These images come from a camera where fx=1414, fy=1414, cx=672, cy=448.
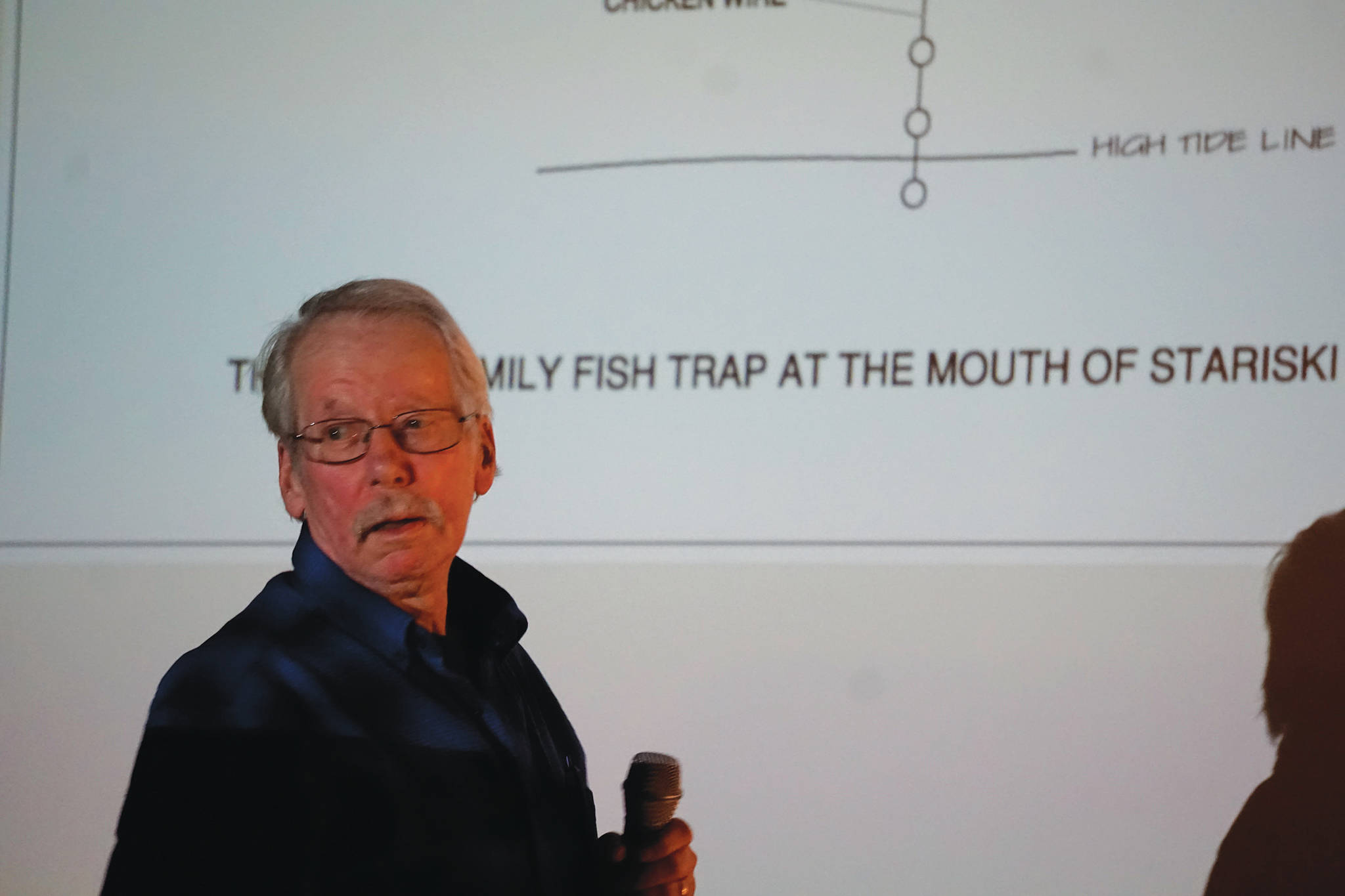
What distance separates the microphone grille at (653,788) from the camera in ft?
5.13

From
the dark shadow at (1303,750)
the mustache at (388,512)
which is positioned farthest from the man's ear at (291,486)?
the dark shadow at (1303,750)

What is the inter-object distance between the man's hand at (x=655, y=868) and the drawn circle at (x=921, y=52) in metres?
1.41

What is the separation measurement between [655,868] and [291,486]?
0.70 m

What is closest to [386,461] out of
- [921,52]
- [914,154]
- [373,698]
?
[373,698]

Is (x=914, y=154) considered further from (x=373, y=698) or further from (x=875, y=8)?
(x=373, y=698)

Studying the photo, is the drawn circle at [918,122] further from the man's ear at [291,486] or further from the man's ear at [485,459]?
the man's ear at [291,486]

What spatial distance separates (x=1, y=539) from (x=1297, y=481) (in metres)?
2.27

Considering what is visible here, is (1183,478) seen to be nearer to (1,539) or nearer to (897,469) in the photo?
(897,469)

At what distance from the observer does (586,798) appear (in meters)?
1.87

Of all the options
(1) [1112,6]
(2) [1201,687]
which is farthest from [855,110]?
(2) [1201,687]

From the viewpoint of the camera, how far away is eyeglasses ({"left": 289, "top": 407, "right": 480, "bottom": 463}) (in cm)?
184

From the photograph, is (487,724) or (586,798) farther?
(586,798)

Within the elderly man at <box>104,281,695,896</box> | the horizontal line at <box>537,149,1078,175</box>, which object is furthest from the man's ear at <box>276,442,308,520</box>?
the horizontal line at <box>537,149,1078,175</box>

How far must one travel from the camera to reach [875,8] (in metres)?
2.45
